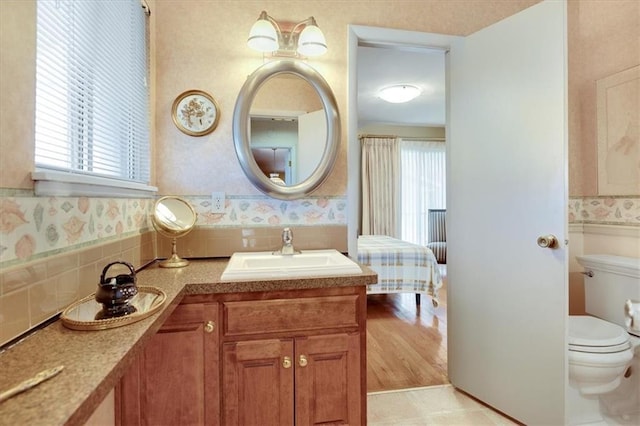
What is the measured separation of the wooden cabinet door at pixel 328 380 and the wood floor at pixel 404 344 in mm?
726

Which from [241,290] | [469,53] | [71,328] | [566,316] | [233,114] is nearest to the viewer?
[71,328]

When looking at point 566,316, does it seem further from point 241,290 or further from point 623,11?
point 623,11

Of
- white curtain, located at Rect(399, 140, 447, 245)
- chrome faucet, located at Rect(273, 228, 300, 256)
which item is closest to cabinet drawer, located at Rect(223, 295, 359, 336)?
chrome faucet, located at Rect(273, 228, 300, 256)

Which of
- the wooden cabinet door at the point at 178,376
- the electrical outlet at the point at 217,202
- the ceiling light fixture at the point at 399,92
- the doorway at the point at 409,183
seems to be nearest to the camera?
the wooden cabinet door at the point at 178,376

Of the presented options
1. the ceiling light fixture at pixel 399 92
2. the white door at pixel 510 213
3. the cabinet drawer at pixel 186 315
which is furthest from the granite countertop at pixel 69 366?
the ceiling light fixture at pixel 399 92

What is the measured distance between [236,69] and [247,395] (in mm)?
1628

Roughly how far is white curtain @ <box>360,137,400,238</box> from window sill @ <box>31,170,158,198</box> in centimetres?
454

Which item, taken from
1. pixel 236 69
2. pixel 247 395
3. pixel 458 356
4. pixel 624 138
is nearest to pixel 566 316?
pixel 458 356

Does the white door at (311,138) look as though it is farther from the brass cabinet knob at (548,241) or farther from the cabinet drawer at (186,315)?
the brass cabinet knob at (548,241)

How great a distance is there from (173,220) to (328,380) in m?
1.05

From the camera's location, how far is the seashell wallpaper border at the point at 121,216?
0.78 m

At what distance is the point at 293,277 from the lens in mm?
1288

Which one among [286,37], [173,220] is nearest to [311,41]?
[286,37]

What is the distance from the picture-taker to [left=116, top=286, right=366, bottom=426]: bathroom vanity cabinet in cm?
123
